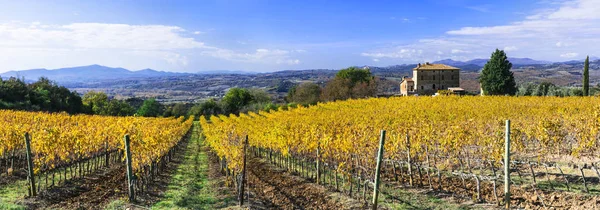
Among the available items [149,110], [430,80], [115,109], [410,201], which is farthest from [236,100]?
[410,201]

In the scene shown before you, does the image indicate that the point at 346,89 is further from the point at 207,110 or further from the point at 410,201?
the point at 410,201

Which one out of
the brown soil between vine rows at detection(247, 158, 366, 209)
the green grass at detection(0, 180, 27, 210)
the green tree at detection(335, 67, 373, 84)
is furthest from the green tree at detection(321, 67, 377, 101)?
the green grass at detection(0, 180, 27, 210)

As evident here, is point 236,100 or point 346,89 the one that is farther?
point 236,100

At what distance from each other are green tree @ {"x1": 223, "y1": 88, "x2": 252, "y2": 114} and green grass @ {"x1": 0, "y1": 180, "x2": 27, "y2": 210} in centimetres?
6298

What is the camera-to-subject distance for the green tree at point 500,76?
183 feet

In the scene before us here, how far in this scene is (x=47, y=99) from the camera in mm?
55094

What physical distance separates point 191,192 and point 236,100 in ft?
228

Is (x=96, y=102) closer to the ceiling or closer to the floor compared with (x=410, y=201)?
closer to the floor

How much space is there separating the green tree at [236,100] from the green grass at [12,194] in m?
63.0

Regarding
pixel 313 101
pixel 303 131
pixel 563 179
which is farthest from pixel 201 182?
pixel 313 101

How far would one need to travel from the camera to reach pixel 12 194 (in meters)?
12.2

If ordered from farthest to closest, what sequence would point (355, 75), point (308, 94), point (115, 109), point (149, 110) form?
point (355, 75)
point (149, 110)
point (308, 94)
point (115, 109)

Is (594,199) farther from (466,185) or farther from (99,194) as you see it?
(99,194)

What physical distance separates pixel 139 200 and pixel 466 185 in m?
10.5
